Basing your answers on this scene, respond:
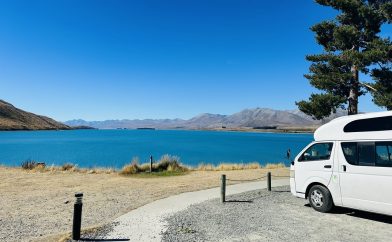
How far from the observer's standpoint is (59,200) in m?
13.1

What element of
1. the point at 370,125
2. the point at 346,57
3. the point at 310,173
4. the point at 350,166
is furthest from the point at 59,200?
the point at 346,57

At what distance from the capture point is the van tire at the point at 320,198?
1013 cm

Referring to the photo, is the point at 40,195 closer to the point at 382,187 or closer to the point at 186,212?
the point at 186,212

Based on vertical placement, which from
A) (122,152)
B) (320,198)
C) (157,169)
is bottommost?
(122,152)

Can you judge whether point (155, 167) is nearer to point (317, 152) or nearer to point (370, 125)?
point (317, 152)

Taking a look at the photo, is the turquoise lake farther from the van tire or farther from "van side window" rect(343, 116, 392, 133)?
"van side window" rect(343, 116, 392, 133)

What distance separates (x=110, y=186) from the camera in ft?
55.0

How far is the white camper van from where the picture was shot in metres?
8.77

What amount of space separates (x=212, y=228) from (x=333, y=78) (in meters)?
15.8

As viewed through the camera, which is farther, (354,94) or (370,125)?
(354,94)

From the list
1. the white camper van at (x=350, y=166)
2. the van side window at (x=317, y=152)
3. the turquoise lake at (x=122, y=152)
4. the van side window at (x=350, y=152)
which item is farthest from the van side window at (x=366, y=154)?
the turquoise lake at (x=122, y=152)

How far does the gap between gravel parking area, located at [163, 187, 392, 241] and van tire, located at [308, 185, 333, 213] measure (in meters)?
0.21

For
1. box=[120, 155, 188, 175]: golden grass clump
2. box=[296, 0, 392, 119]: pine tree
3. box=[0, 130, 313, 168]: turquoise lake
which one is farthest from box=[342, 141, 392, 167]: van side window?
box=[0, 130, 313, 168]: turquoise lake

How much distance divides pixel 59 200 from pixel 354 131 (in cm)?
1061
